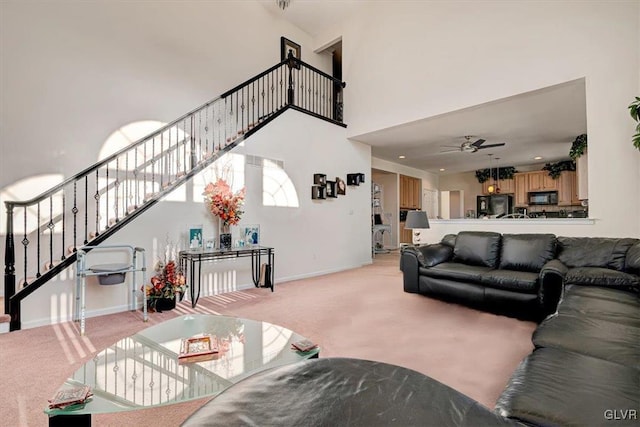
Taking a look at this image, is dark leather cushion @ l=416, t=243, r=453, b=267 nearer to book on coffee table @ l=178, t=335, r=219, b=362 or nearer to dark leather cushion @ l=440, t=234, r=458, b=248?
dark leather cushion @ l=440, t=234, r=458, b=248

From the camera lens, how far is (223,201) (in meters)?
4.12

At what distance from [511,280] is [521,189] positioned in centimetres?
795

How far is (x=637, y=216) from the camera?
3.52 meters

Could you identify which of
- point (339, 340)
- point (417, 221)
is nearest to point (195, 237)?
point (339, 340)

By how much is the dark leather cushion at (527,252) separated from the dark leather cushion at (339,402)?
10.3 feet

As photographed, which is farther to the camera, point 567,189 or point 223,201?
point 567,189

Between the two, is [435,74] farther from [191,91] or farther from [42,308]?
→ [42,308]

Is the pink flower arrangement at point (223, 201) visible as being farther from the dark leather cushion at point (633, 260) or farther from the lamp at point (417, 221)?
the dark leather cushion at point (633, 260)

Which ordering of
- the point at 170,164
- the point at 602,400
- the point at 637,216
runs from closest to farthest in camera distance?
the point at 602,400 < the point at 637,216 < the point at 170,164

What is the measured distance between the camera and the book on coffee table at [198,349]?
5.31 feet

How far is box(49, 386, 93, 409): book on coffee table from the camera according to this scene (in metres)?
1.14

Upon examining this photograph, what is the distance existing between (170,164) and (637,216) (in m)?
6.24

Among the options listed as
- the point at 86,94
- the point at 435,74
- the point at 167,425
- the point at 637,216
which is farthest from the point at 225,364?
the point at 435,74

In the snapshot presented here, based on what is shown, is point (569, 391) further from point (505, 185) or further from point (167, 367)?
point (505, 185)
